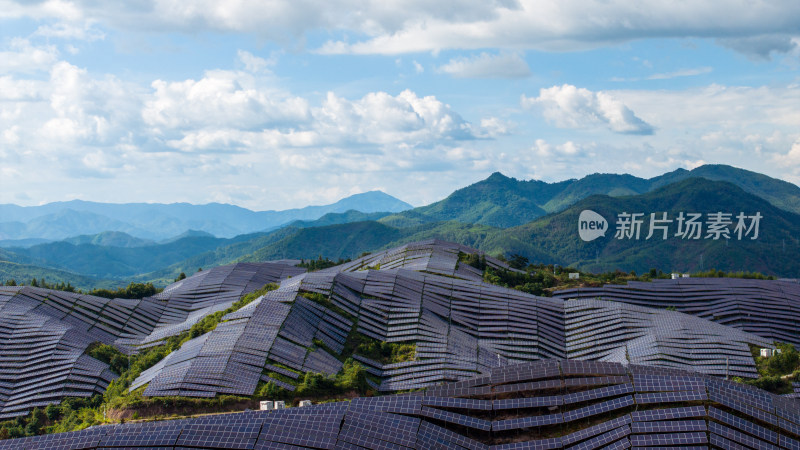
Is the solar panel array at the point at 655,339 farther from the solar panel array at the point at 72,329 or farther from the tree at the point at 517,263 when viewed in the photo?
the solar panel array at the point at 72,329

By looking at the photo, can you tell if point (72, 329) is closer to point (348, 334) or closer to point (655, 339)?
point (348, 334)

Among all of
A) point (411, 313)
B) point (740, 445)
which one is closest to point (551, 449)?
point (740, 445)

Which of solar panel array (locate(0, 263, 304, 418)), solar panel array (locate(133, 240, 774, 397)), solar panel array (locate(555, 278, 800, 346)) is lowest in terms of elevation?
solar panel array (locate(0, 263, 304, 418))

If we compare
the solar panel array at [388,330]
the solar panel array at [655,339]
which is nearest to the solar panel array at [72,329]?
the solar panel array at [388,330]

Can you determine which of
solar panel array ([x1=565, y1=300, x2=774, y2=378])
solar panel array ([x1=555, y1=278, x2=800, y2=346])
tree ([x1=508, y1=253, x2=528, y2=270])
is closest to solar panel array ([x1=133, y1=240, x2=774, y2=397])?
solar panel array ([x1=565, y1=300, x2=774, y2=378])

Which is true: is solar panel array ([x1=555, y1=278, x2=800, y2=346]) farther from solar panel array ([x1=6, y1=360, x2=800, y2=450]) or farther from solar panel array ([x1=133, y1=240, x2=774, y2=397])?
solar panel array ([x1=6, y1=360, x2=800, y2=450])

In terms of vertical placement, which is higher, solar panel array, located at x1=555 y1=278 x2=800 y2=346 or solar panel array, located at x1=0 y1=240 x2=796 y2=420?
solar panel array, located at x1=555 y1=278 x2=800 y2=346
